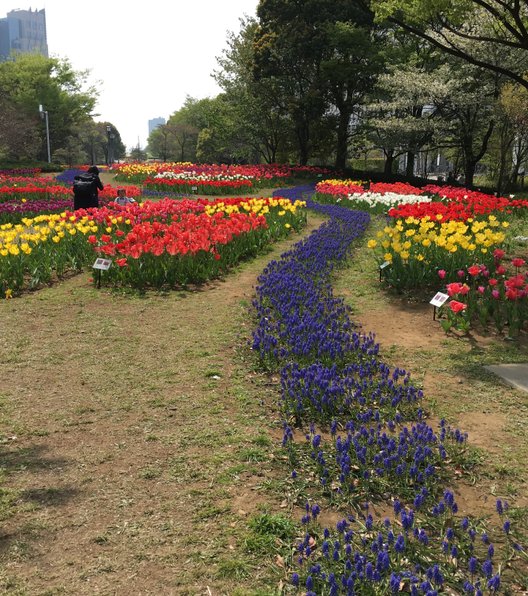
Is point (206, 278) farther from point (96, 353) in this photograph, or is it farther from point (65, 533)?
point (65, 533)

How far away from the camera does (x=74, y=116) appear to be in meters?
61.5

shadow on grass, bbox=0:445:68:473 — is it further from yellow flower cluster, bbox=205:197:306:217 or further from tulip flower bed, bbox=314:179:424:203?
tulip flower bed, bbox=314:179:424:203

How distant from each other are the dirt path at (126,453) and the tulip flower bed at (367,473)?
1.30ft

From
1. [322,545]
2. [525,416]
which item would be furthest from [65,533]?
[525,416]

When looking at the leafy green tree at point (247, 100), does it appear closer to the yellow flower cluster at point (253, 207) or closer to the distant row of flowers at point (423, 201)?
the distant row of flowers at point (423, 201)

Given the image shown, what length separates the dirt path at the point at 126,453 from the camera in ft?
8.58

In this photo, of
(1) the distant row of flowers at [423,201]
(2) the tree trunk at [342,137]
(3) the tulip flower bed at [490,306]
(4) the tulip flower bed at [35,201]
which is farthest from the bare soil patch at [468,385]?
(2) the tree trunk at [342,137]

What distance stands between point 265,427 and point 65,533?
5.41 ft

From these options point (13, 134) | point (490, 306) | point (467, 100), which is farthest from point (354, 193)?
point (13, 134)

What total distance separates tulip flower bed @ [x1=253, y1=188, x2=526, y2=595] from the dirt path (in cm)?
40

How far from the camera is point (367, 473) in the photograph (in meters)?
3.32

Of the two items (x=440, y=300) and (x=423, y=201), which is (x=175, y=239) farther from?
(x=423, y=201)

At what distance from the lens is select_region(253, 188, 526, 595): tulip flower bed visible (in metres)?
2.46

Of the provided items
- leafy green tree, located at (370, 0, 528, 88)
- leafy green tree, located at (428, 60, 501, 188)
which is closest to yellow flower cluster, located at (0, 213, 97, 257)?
leafy green tree, located at (370, 0, 528, 88)
